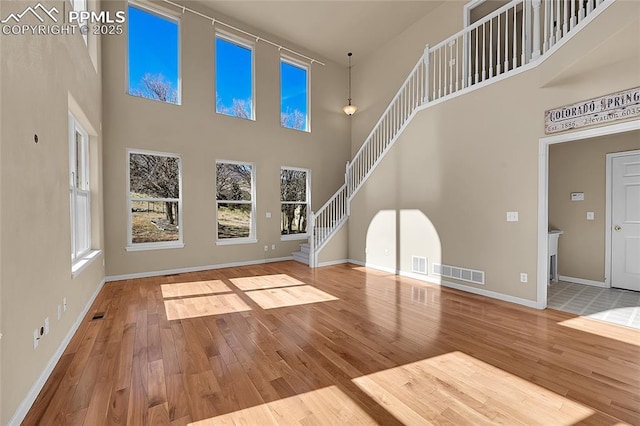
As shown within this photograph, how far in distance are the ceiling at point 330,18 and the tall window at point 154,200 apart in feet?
11.2

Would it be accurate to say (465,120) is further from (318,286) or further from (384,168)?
(318,286)

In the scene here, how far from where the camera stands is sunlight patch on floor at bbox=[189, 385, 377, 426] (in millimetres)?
1697

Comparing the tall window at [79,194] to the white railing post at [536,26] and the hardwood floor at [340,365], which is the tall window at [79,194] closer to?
the hardwood floor at [340,365]

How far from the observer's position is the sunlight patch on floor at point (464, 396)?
1733 millimetres

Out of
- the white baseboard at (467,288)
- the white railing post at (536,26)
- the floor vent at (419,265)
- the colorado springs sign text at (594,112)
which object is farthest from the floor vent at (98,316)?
the white railing post at (536,26)

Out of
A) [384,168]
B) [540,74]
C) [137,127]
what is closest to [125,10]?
[137,127]

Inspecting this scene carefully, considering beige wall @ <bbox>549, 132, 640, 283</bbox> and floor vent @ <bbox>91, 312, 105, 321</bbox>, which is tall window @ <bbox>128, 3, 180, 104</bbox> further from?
beige wall @ <bbox>549, 132, 640, 283</bbox>

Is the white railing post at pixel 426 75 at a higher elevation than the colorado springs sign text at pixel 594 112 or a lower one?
higher

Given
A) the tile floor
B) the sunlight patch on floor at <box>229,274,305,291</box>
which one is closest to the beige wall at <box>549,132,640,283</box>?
the tile floor

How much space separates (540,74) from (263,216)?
5.55 meters

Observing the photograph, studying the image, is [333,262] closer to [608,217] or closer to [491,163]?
[491,163]

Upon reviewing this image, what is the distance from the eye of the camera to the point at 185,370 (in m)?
2.25

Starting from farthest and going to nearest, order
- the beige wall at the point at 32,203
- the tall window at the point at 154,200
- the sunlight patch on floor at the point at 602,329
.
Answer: the tall window at the point at 154,200 → the sunlight patch on floor at the point at 602,329 → the beige wall at the point at 32,203

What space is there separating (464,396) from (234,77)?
274 inches
